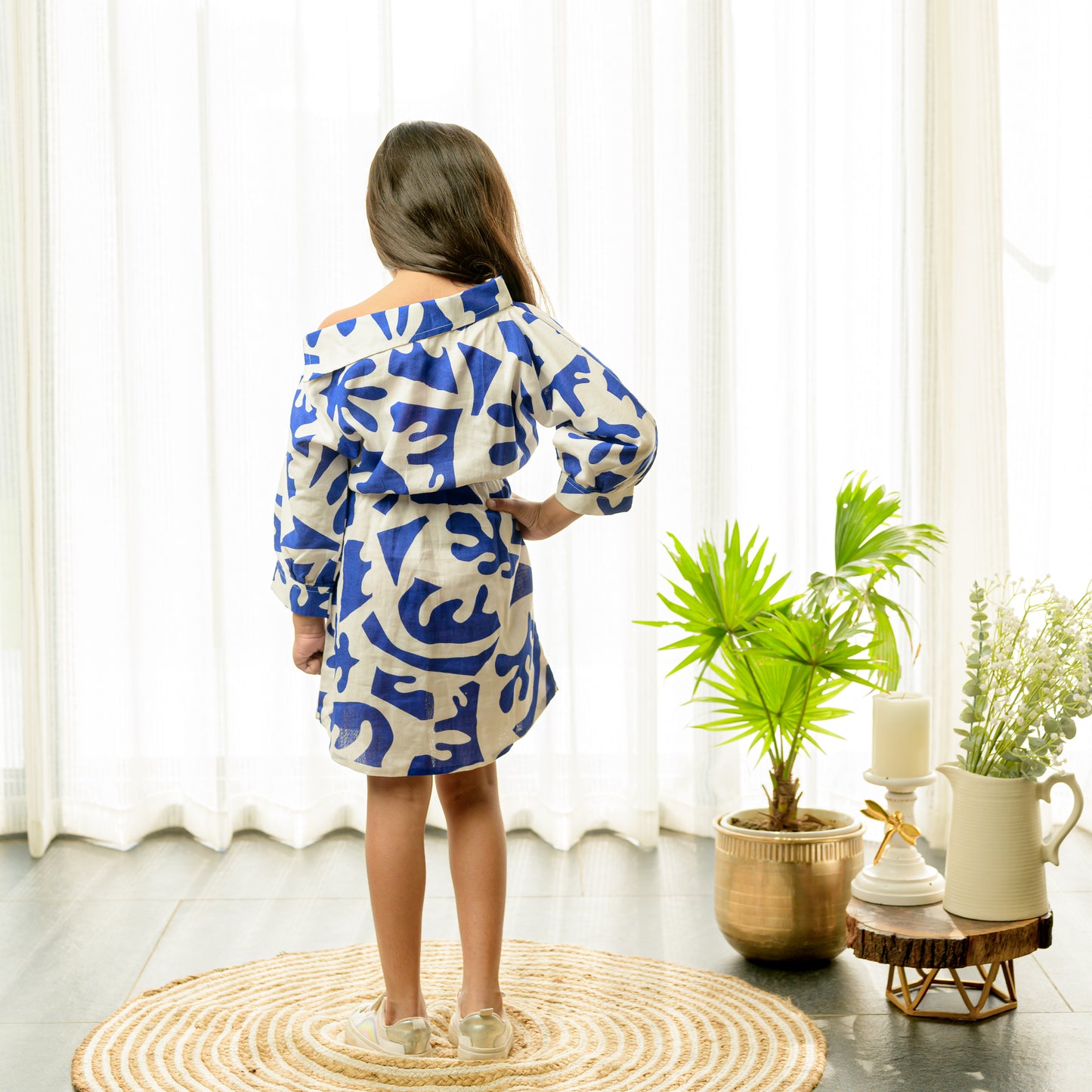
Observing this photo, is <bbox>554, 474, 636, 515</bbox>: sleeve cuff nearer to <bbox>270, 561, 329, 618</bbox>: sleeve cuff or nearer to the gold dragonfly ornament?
<bbox>270, 561, 329, 618</bbox>: sleeve cuff

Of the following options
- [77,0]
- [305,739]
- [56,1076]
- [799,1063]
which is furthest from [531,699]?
[77,0]

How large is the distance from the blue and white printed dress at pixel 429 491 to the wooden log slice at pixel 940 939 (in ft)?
2.00

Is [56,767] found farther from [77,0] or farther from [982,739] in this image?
[982,739]

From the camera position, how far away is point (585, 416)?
5.19 ft

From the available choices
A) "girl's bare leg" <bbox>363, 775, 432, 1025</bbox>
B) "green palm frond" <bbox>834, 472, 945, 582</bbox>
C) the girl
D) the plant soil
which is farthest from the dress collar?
the plant soil

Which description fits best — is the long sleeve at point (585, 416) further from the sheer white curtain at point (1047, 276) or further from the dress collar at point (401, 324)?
the sheer white curtain at point (1047, 276)

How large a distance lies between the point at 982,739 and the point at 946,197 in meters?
1.34

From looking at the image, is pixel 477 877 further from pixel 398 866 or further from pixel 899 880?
pixel 899 880

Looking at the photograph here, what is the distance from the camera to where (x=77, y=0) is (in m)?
2.62

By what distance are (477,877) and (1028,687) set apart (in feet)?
2.76

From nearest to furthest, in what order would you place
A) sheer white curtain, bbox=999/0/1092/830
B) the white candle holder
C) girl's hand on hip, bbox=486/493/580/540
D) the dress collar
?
the dress collar < girl's hand on hip, bbox=486/493/580/540 < the white candle holder < sheer white curtain, bbox=999/0/1092/830

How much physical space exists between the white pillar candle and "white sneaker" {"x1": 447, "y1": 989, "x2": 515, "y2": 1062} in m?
0.72

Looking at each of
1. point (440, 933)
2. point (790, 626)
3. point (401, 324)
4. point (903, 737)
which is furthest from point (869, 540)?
point (440, 933)

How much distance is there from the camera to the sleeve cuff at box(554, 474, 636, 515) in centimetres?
162
